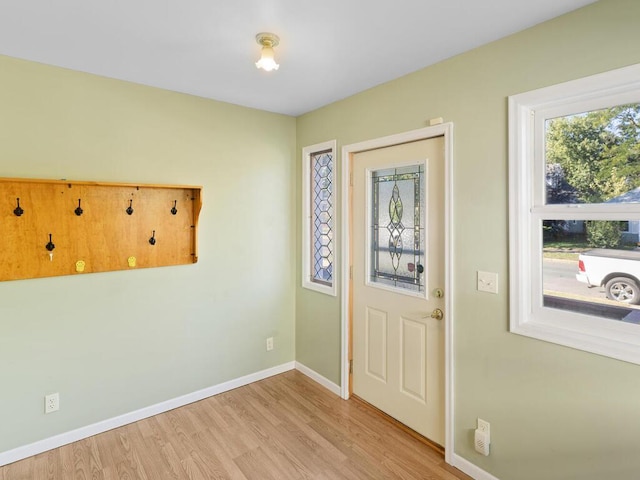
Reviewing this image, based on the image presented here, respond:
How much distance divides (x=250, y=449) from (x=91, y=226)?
72.5 inches

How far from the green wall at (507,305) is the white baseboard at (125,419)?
1811 millimetres

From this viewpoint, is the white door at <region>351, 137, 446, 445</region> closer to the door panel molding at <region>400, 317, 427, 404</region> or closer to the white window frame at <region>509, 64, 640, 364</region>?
the door panel molding at <region>400, 317, 427, 404</region>

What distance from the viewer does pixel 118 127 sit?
2402 millimetres

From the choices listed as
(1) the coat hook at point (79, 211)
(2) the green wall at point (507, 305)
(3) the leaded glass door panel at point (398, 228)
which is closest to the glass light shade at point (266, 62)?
(2) the green wall at point (507, 305)

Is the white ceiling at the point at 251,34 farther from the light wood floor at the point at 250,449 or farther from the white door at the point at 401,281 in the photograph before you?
the light wood floor at the point at 250,449

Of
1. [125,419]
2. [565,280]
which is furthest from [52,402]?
[565,280]

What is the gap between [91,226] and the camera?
7.60ft

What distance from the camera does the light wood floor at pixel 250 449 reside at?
2.04 meters

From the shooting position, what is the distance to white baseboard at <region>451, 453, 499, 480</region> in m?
1.93

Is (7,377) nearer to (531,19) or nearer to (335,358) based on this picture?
(335,358)

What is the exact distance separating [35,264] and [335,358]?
2.27 meters

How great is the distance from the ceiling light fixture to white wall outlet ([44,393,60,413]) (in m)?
2.42

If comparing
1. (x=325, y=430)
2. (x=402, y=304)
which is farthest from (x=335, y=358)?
(x=402, y=304)

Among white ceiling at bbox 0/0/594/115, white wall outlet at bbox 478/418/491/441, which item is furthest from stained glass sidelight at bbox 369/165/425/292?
white wall outlet at bbox 478/418/491/441
